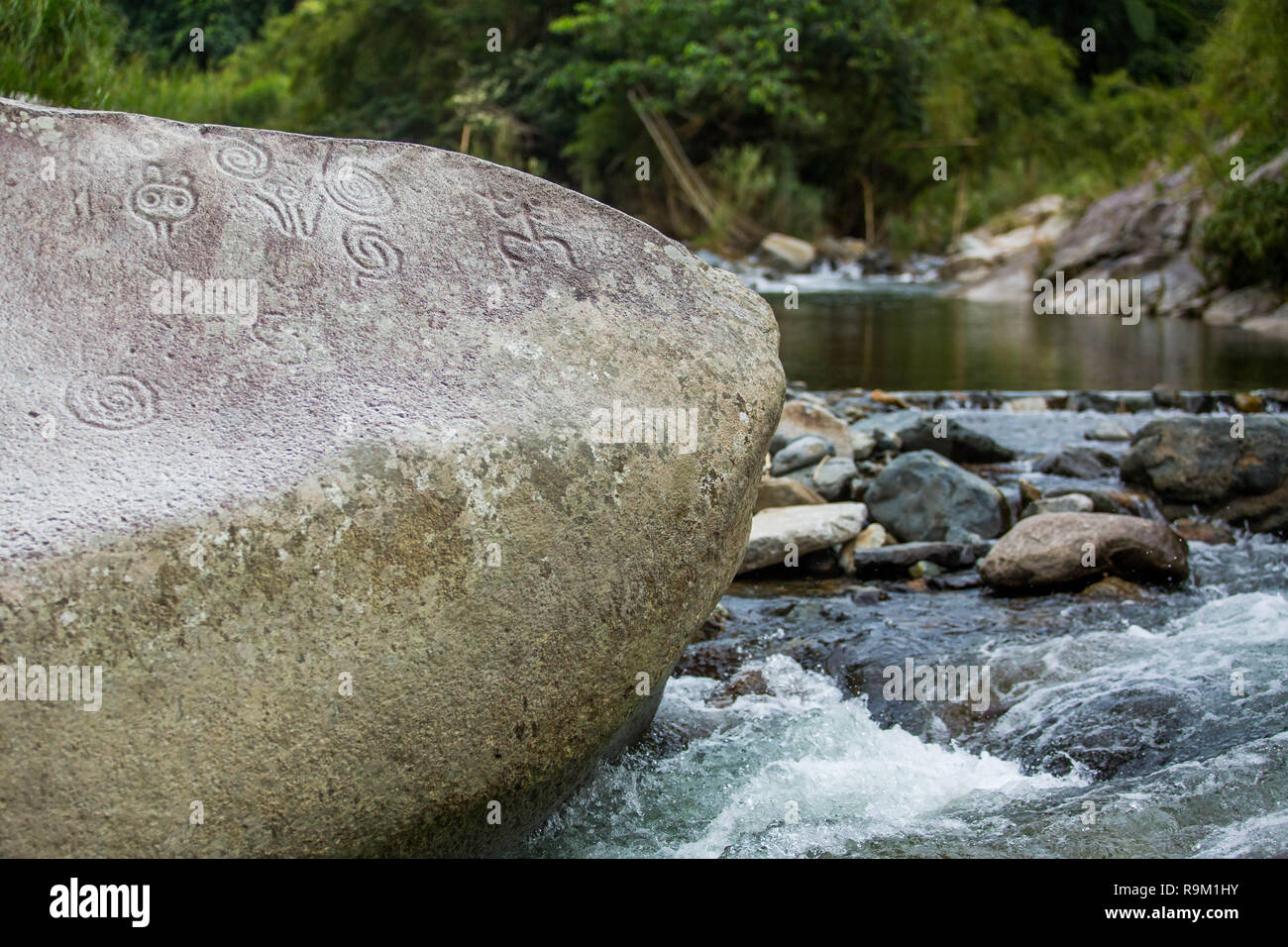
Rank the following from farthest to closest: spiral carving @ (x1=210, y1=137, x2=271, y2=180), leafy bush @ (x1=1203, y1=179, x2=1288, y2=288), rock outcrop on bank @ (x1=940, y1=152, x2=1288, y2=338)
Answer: rock outcrop on bank @ (x1=940, y1=152, x2=1288, y2=338), leafy bush @ (x1=1203, y1=179, x2=1288, y2=288), spiral carving @ (x1=210, y1=137, x2=271, y2=180)

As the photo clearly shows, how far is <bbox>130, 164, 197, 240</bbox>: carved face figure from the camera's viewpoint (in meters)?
2.76

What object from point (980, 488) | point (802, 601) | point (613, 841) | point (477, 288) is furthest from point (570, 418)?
point (980, 488)

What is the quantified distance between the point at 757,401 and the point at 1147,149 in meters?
21.3

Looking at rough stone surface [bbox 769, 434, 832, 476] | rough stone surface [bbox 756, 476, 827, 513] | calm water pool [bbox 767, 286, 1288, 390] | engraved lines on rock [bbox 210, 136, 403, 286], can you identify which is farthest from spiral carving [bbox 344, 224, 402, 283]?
calm water pool [bbox 767, 286, 1288, 390]

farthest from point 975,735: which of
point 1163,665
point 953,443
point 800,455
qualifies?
point 953,443

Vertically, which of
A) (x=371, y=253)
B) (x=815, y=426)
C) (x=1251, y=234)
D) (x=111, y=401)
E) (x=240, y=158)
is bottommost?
(x=815, y=426)

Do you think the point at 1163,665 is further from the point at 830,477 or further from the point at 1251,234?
the point at 1251,234

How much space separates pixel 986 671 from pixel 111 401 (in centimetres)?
285

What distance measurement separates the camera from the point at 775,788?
10.5ft

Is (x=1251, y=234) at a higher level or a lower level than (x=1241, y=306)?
higher

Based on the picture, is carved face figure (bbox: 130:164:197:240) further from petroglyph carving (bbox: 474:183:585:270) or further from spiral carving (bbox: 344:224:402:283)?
petroglyph carving (bbox: 474:183:585:270)

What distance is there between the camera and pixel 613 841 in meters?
2.93

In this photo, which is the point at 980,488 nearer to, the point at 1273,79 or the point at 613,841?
the point at 613,841

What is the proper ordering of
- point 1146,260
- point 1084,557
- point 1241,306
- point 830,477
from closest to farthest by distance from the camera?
1. point 1084,557
2. point 830,477
3. point 1241,306
4. point 1146,260
